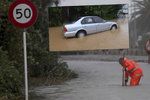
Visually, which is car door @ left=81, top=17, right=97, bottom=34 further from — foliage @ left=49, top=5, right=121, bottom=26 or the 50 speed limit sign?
the 50 speed limit sign

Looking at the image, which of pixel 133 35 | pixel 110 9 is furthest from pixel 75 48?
pixel 133 35

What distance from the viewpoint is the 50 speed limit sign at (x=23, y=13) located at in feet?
47.9

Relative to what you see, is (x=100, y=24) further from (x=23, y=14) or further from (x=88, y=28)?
(x=23, y=14)

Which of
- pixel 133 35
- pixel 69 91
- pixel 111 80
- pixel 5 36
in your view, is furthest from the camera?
pixel 133 35

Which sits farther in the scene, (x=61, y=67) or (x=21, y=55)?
(x=61, y=67)

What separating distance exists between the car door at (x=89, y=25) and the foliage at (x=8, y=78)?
25.7ft

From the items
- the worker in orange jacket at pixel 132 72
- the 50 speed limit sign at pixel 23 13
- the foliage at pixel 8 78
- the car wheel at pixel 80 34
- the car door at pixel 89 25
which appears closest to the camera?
the 50 speed limit sign at pixel 23 13

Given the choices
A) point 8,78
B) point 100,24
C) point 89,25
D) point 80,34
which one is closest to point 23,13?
point 8,78

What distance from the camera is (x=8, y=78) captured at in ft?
55.6

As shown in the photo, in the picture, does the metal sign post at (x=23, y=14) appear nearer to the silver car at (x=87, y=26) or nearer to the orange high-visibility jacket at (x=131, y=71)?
the orange high-visibility jacket at (x=131, y=71)

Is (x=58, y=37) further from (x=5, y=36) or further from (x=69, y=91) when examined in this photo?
(x=5, y=36)

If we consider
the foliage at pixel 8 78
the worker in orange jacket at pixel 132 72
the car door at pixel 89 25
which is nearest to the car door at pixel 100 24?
the car door at pixel 89 25

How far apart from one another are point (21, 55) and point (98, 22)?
664 centimetres

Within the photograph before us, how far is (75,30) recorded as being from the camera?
25547 mm
